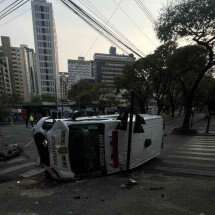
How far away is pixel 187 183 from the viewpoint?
185 inches

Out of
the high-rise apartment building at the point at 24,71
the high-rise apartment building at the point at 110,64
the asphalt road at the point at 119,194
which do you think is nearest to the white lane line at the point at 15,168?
the asphalt road at the point at 119,194

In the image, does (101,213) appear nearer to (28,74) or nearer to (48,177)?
(48,177)

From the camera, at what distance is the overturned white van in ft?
15.5

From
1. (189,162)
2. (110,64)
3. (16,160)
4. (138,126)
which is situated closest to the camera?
(138,126)

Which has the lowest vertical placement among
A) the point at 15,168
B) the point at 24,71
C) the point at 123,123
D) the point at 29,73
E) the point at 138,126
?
the point at 15,168

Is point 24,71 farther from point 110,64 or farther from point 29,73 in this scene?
point 110,64

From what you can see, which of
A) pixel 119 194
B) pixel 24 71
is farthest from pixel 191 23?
pixel 24 71

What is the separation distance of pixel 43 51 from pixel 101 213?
7486 centimetres

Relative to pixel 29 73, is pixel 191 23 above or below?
below

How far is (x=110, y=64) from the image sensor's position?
126 ft

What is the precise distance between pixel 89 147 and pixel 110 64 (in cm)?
3479

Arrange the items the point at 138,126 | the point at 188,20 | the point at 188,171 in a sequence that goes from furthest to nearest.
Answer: the point at 188,20 < the point at 188,171 < the point at 138,126

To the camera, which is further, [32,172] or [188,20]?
[188,20]

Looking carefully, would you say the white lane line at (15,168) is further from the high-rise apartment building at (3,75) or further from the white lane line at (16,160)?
the high-rise apartment building at (3,75)
